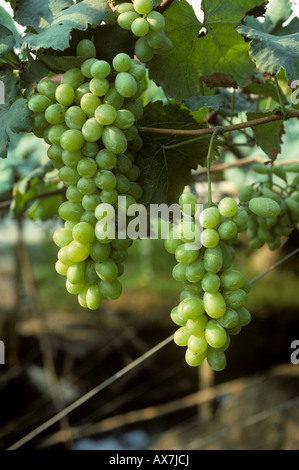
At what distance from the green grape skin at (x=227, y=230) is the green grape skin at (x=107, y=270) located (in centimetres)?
12

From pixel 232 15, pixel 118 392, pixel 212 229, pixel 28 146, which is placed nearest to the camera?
pixel 212 229

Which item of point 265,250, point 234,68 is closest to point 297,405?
point 265,250

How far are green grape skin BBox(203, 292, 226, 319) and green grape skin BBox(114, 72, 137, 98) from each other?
22 cm

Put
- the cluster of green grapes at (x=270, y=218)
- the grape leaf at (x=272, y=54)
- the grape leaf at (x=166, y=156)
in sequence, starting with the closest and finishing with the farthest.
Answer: the grape leaf at (x=272, y=54)
the grape leaf at (x=166, y=156)
the cluster of green grapes at (x=270, y=218)

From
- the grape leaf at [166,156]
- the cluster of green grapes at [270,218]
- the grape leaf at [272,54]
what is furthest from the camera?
the cluster of green grapes at [270,218]

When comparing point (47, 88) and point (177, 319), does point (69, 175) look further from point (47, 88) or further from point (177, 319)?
point (177, 319)

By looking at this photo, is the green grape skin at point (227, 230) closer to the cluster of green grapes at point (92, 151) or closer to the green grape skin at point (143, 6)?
the cluster of green grapes at point (92, 151)

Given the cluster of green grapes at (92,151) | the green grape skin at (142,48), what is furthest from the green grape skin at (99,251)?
the green grape skin at (142,48)

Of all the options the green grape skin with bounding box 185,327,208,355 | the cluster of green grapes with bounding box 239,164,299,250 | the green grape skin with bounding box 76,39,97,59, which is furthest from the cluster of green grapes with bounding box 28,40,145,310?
the cluster of green grapes with bounding box 239,164,299,250

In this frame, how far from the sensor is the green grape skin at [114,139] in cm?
45

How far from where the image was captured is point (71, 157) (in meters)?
0.46

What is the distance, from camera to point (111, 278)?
481mm
